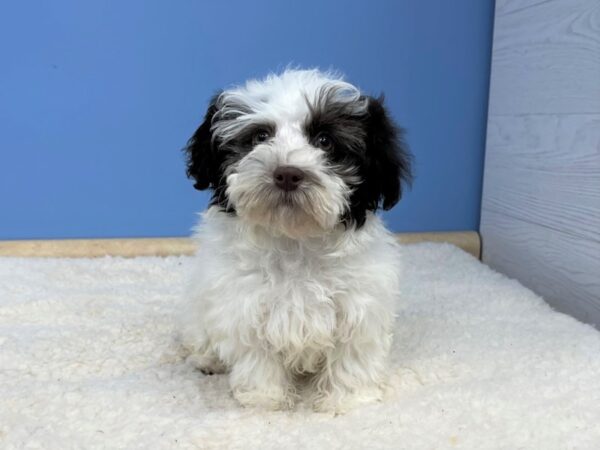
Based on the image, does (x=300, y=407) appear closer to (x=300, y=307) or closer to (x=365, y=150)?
(x=300, y=307)

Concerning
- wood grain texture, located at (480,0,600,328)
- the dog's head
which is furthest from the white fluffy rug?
the dog's head

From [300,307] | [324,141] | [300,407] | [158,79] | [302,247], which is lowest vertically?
[300,407]

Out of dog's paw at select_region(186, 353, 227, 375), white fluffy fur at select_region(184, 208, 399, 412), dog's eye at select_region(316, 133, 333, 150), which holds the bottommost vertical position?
dog's paw at select_region(186, 353, 227, 375)

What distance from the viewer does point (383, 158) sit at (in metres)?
1.22

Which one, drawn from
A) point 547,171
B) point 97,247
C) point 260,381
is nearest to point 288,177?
point 260,381

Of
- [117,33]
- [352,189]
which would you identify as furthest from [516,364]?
[117,33]

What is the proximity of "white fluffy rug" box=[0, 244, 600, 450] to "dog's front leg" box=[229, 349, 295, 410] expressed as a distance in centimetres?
3

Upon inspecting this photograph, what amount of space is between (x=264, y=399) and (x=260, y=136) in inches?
Result: 20.9

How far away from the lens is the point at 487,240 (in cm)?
243

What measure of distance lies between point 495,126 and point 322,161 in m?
1.35

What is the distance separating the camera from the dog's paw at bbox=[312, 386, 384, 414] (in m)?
1.25

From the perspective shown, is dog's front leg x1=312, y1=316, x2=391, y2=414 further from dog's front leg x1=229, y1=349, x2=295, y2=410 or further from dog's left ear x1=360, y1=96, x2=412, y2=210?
dog's left ear x1=360, y1=96, x2=412, y2=210

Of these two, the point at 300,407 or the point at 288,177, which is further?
the point at 300,407

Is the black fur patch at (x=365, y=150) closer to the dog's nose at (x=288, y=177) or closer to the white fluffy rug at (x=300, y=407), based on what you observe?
the dog's nose at (x=288, y=177)
